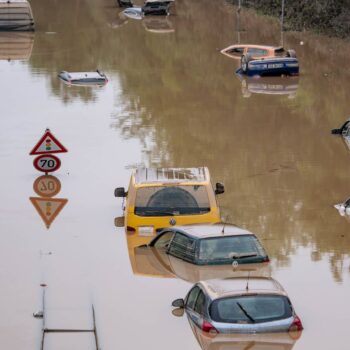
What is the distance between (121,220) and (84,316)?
7.53 metres

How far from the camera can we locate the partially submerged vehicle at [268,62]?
52156 millimetres

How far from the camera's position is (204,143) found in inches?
1463

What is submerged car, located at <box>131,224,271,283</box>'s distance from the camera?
72.0 ft

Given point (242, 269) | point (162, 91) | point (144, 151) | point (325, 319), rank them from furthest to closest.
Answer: point (162, 91) → point (144, 151) → point (242, 269) → point (325, 319)

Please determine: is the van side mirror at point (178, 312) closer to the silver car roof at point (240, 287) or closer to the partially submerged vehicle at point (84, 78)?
the silver car roof at point (240, 287)

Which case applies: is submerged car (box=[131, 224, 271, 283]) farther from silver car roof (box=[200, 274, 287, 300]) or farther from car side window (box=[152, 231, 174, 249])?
silver car roof (box=[200, 274, 287, 300])

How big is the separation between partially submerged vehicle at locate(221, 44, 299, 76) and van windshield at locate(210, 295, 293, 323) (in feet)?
114

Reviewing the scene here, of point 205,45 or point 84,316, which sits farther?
point 205,45

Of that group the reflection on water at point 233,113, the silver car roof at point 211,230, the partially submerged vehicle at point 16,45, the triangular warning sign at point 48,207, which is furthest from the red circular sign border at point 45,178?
the partially submerged vehicle at point 16,45

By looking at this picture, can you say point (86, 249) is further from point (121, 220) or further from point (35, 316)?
point (35, 316)

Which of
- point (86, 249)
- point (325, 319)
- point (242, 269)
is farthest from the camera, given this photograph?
point (86, 249)

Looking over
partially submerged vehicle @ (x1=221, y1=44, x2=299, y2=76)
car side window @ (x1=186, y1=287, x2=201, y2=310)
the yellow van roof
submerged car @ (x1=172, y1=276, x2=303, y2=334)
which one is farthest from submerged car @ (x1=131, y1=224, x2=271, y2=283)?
partially submerged vehicle @ (x1=221, y1=44, x2=299, y2=76)

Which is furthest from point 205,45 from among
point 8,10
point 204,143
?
point 204,143

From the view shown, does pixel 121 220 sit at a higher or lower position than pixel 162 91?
higher
